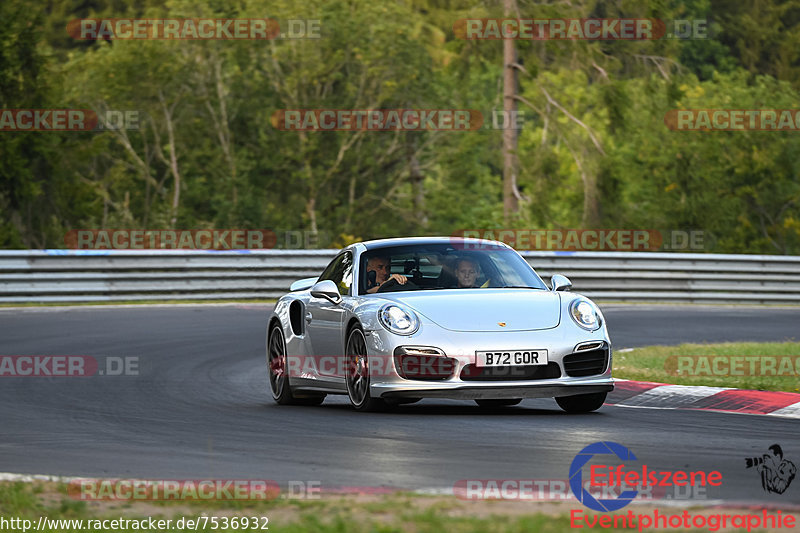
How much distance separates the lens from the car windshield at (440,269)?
11.6m

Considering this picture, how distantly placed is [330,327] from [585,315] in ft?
6.92

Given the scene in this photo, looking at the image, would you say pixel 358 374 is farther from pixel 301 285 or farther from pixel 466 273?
pixel 301 285

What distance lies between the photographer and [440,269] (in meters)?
11.7

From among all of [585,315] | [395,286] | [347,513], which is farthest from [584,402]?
[347,513]

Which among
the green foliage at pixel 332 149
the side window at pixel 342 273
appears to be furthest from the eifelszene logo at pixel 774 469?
the green foliage at pixel 332 149

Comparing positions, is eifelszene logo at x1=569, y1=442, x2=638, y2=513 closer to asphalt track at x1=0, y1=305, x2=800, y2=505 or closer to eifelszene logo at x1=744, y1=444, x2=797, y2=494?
asphalt track at x1=0, y1=305, x2=800, y2=505

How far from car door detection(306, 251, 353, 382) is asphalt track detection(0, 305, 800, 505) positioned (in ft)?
1.13

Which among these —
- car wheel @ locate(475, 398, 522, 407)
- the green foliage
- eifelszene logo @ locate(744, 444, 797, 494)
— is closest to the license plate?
car wheel @ locate(475, 398, 522, 407)

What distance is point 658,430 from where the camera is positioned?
9.48 metres

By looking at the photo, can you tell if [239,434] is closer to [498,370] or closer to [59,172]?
[498,370]

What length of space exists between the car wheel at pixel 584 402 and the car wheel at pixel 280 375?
241 cm

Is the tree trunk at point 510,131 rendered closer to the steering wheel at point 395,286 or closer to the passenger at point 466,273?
the passenger at point 466,273

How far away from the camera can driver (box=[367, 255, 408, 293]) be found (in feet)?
38.1

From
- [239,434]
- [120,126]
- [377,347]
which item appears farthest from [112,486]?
[120,126]
